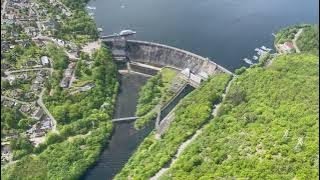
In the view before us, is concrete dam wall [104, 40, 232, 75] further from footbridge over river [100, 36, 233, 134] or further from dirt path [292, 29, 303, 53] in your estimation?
dirt path [292, 29, 303, 53]

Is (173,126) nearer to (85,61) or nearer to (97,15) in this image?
(85,61)

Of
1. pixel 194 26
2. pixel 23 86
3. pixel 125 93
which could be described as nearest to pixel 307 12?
pixel 194 26

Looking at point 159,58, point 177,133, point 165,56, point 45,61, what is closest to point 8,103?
point 45,61

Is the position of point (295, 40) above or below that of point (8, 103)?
above

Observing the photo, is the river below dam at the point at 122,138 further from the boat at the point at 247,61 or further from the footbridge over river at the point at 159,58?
the boat at the point at 247,61

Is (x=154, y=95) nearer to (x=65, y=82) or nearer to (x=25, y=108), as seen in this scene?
(x=65, y=82)

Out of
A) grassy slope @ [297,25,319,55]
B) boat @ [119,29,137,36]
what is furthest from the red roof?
boat @ [119,29,137,36]
